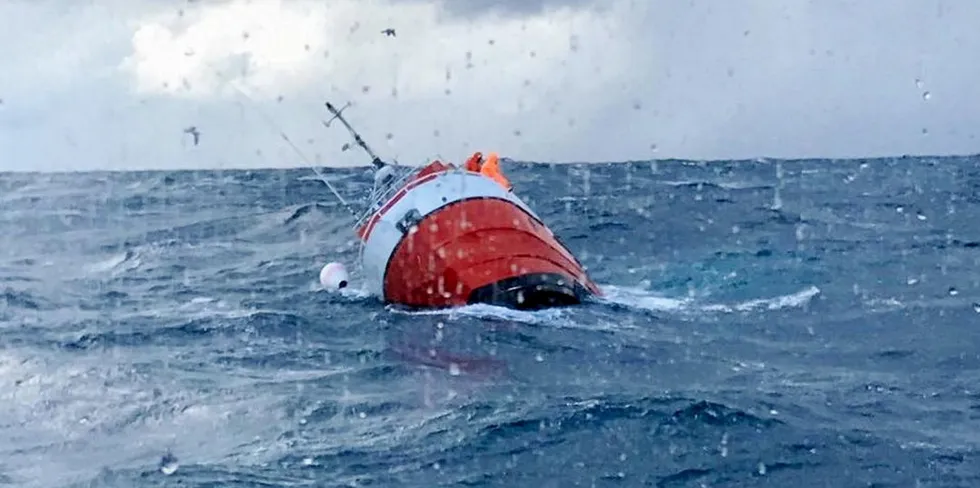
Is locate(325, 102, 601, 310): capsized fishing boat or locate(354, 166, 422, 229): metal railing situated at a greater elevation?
locate(354, 166, 422, 229): metal railing

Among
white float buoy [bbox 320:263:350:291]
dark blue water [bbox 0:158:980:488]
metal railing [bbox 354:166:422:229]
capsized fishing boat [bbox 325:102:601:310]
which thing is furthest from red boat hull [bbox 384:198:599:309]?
white float buoy [bbox 320:263:350:291]

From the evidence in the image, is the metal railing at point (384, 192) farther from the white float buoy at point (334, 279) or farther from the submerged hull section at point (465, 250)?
the white float buoy at point (334, 279)

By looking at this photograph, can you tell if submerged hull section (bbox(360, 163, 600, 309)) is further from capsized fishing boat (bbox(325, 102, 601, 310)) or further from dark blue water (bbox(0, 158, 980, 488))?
dark blue water (bbox(0, 158, 980, 488))

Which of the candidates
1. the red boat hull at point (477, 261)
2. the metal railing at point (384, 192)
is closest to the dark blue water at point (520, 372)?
the red boat hull at point (477, 261)

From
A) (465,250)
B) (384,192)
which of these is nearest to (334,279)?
(384,192)

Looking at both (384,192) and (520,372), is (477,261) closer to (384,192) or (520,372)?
(384,192)

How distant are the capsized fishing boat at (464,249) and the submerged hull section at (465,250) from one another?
16mm

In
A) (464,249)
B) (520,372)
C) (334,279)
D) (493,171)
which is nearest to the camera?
(520,372)

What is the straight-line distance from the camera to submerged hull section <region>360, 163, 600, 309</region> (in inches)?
817

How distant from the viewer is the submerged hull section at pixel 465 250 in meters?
20.8

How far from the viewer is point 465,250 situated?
815 inches

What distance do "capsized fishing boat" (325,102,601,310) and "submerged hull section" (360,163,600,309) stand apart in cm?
2

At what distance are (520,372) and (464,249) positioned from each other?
16.4 ft

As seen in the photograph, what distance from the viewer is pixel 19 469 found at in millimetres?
11578
